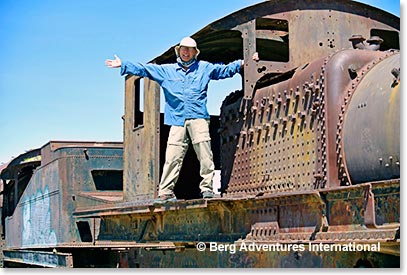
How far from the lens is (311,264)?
761 centimetres

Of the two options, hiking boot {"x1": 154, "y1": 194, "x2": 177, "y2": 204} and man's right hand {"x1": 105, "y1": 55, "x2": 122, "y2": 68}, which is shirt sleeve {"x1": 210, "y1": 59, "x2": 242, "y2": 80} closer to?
man's right hand {"x1": 105, "y1": 55, "x2": 122, "y2": 68}

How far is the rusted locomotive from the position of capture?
721cm

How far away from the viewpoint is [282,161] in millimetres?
8680

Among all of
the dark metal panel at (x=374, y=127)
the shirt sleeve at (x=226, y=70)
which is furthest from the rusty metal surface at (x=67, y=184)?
the dark metal panel at (x=374, y=127)

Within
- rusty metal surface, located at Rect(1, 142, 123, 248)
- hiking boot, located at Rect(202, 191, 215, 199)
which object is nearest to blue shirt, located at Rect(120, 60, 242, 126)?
hiking boot, located at Rect(202, 191, 215, 199)

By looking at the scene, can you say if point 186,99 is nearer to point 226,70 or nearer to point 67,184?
point 226,70

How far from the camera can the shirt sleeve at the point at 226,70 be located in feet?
29.9

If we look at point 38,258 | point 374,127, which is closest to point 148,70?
point 374,127

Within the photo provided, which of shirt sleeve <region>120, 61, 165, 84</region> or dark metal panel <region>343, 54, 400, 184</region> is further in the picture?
shirt sleeve <region>120, 61, 165, 84</region>

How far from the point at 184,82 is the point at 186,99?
0.62 ft

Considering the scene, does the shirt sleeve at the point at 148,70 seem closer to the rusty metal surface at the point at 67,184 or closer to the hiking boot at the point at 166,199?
the hiking boot at the point at 166,199

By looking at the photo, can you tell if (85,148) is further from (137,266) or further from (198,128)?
(198,128)

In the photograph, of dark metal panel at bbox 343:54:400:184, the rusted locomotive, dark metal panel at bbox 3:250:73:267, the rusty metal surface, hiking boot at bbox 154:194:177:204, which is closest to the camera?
dark metal panel at bbox 343:54:400:184

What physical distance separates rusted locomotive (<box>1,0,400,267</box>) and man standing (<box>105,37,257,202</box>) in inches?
12.8
